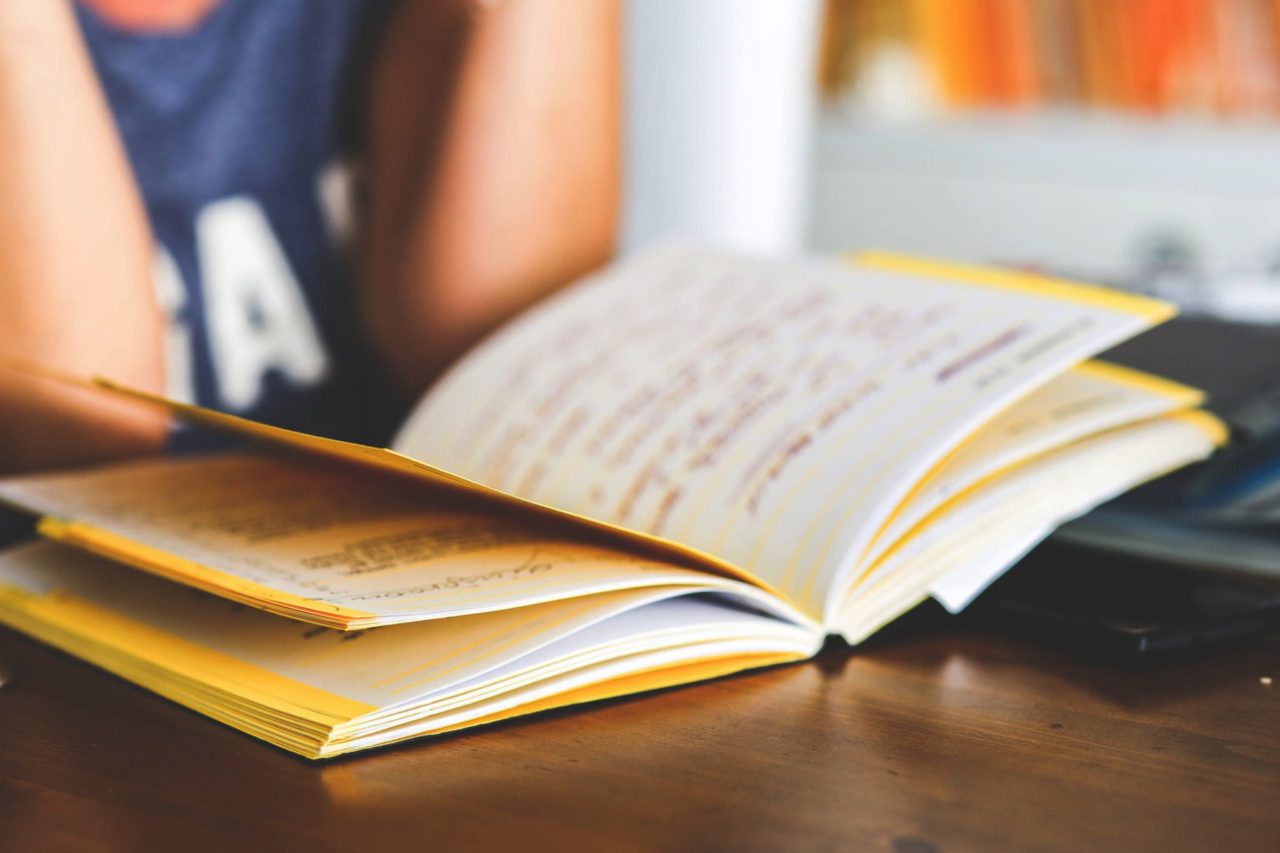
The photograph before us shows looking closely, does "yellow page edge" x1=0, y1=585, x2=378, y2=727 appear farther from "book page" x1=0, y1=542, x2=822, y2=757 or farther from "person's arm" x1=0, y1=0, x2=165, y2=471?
"person's arm" x1=0, y1=0, x2=165, y2=471

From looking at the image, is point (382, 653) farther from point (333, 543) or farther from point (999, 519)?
point (999, 519)

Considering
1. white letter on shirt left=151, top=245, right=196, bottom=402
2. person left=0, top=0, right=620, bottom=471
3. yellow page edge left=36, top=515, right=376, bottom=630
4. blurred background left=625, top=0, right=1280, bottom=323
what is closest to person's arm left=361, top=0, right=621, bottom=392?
person left=0, top=0, right=620, bottom=471

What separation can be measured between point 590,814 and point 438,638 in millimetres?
80

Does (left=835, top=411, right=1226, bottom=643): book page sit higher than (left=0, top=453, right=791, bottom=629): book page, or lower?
higher

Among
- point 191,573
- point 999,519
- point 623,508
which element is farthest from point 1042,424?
point 191,573

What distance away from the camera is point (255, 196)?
0.67 meters

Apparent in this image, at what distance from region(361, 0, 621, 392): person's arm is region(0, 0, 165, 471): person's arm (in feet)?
0.48

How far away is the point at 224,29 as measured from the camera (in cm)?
65

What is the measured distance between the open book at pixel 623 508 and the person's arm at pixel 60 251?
2.3 inches

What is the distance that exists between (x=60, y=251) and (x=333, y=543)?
9.5 inches

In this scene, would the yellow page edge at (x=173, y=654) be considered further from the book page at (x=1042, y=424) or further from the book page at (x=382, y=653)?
the book page at (x=1042, y=424)

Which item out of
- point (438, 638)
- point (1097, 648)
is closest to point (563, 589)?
point (438, 638)

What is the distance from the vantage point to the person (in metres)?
0.58

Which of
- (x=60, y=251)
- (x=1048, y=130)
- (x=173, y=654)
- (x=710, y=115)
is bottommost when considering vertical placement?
(x=173, y=654)
